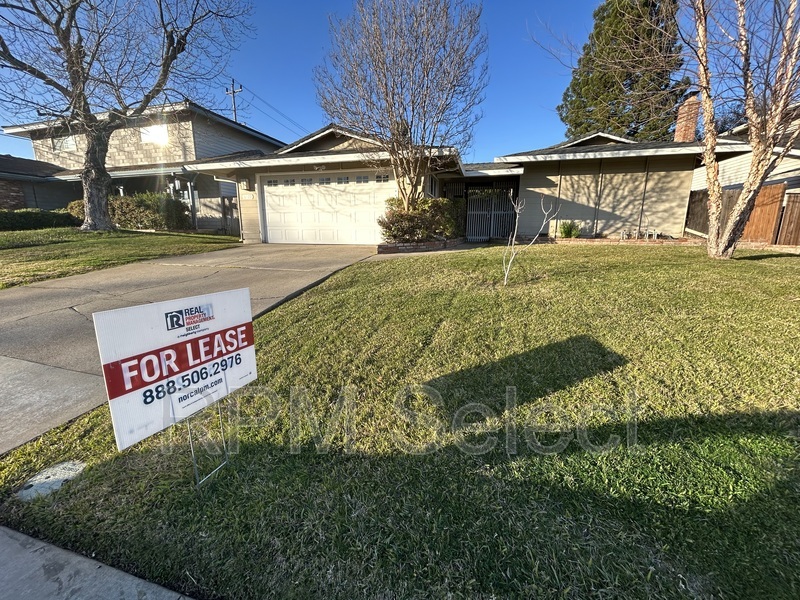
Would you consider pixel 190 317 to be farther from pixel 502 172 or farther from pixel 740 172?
pixel 740 172

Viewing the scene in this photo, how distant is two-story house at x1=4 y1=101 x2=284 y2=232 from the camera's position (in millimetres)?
17891

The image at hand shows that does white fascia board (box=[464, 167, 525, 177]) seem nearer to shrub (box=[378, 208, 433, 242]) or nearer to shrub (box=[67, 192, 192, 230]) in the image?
shrub (box=[378, 208, 433, 242])

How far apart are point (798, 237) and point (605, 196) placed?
5442 millimetres

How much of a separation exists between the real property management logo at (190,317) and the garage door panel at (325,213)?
34.6ft

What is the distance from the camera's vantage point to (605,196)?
13.0 meters

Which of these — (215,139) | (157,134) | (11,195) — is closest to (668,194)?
(215,139)

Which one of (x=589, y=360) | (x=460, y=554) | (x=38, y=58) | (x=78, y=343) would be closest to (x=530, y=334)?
(x=589, y=360)

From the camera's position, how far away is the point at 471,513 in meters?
1.76

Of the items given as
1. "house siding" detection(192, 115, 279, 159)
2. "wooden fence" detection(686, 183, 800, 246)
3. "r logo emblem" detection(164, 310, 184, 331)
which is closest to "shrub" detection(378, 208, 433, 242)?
"wooden fence" detection(686, 183, 800, 246)

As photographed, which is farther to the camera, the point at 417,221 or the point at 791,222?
the point at 417,221

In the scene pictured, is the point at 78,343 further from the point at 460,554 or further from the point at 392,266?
the point at 392,266

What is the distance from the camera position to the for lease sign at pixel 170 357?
1.56 m

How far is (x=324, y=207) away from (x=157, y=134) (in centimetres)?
1299

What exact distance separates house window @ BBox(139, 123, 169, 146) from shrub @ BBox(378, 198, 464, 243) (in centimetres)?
1514
